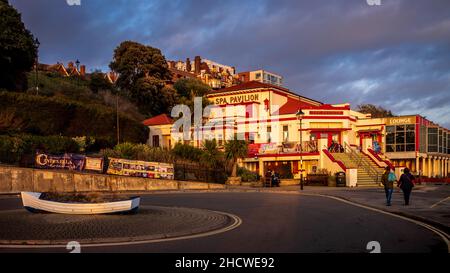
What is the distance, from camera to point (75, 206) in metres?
13.8

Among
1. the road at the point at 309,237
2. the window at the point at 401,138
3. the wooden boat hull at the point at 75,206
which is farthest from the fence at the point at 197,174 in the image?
the window at the point at 401,138

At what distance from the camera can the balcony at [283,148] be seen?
137 feet

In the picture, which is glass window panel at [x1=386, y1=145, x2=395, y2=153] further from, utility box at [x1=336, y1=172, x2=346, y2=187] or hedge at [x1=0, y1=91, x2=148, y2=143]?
hedge at [x1=0, y1=91, x2=148, y2=143]

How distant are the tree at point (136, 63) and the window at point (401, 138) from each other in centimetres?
3664

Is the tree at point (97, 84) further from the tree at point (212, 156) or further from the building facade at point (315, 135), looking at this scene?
the tree at point (212, 156)

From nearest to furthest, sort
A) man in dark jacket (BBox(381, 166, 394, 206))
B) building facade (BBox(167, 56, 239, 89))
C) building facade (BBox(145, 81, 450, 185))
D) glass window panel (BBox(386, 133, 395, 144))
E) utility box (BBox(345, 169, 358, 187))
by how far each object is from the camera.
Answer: man in dark jacket (BBox(381, 166, 394, 206))
utility box (BBox(345, 169, 358, 187))
building facade (BBox(145, 81, 450, 185))
glass window panel (BBox(386, 133, 395, 144))
building facade (BBox(167, 56, 239, 89))

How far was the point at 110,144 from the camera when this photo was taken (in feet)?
144

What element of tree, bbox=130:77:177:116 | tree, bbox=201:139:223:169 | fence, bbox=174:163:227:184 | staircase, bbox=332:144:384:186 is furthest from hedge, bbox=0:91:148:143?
staircase, bbox=332:144:384:186

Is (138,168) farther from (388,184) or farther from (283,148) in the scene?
(388,184)

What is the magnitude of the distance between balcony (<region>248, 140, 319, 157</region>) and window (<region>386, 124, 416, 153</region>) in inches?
551

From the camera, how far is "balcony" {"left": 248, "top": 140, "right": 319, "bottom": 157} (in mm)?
41906

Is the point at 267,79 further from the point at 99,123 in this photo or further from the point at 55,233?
the point at 55,233
